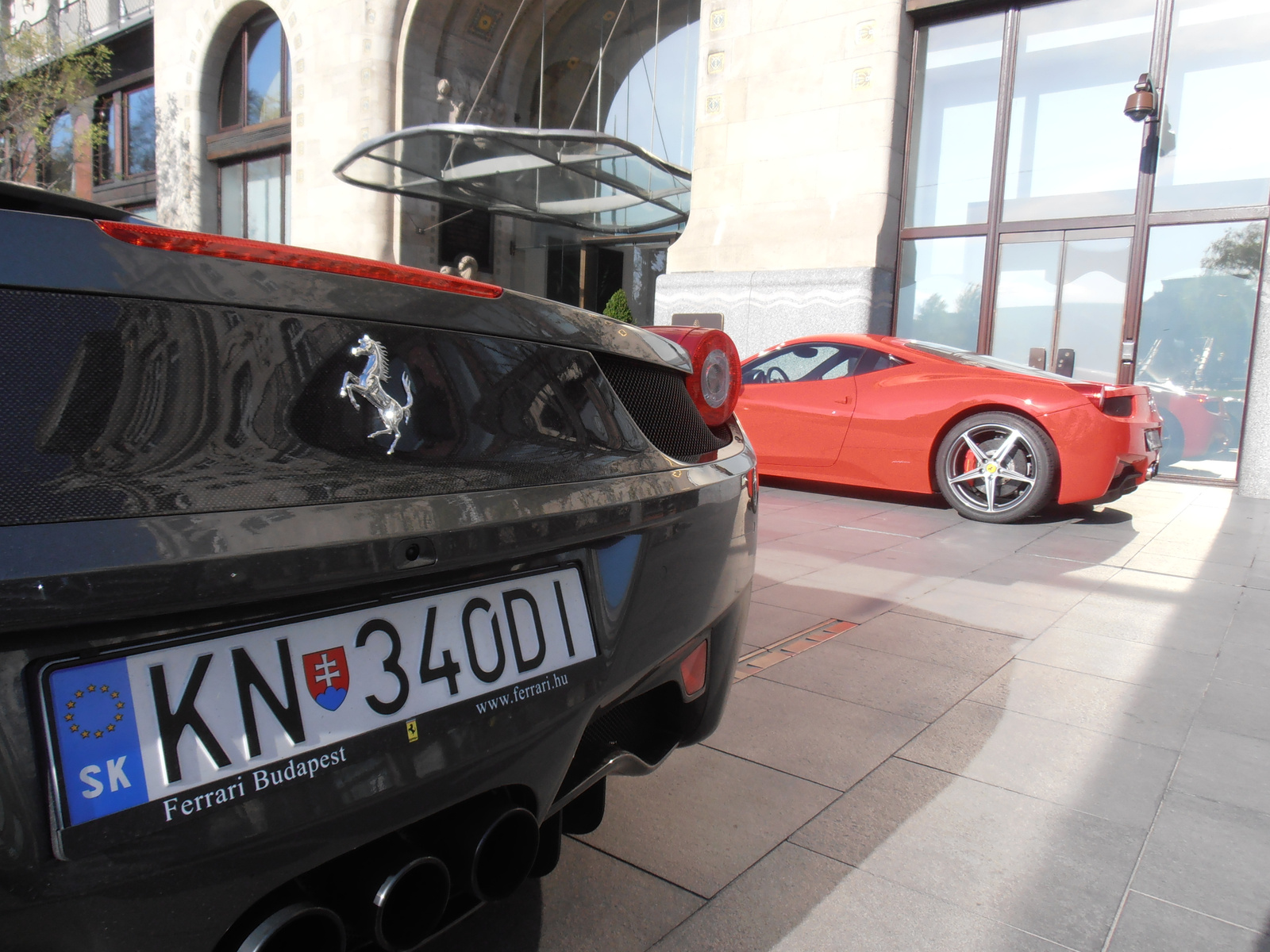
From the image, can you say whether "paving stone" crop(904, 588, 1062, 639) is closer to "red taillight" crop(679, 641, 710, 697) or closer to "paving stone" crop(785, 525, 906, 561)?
"paving stone" crop(785, 525, 906, 561)

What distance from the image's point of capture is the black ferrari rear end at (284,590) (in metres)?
0.84

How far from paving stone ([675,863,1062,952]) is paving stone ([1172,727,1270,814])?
0.93 metres

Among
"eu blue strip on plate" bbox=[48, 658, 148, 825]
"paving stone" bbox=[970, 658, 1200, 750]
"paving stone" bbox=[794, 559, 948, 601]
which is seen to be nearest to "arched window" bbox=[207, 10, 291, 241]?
"paving stone" bbox=[794, 559, 948, 601]

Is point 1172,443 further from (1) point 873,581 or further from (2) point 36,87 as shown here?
(2) point 36,87

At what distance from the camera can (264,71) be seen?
18.3 m

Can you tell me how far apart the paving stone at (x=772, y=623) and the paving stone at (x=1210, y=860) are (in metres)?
1.43

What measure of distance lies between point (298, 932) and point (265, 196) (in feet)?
66.2

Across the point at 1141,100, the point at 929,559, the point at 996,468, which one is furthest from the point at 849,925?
the point at 1141,100

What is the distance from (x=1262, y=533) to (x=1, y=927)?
23.6ft

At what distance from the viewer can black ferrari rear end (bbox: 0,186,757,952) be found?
84 cm

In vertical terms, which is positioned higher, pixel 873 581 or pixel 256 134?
pixel 256 134

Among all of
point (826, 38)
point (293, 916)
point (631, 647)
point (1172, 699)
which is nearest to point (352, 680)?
point (293, 916)

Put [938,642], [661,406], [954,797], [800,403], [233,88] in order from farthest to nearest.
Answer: [233,88], [800,403], [938,642], [954,797], [661,406]

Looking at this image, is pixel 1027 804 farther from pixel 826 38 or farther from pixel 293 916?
pixel 826 38
